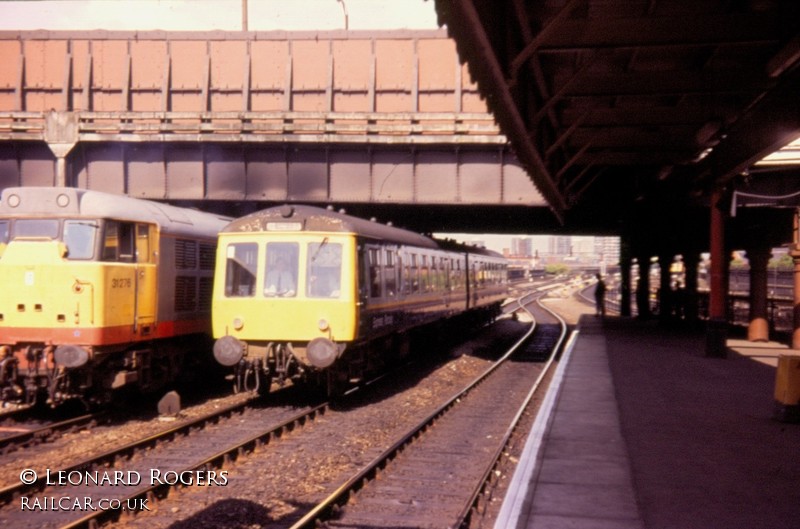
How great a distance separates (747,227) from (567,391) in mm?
14457

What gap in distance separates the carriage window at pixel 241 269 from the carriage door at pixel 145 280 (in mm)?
1288

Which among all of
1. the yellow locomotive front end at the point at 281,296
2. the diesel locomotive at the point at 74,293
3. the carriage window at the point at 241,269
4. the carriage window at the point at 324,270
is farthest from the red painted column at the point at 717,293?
the diesel locomotive at the point at 74,293

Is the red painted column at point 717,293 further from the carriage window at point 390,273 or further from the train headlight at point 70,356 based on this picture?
the train headlight at point 70,356

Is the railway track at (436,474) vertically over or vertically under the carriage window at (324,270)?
under

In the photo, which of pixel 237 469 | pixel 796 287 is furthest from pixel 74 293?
pixel 796 287

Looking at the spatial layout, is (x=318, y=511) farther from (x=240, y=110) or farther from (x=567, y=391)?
(x=240, y=110)

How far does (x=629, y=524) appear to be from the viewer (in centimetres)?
638

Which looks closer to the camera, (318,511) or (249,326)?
(318,511)

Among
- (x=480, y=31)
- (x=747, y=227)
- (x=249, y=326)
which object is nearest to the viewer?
(x=480, y=31)

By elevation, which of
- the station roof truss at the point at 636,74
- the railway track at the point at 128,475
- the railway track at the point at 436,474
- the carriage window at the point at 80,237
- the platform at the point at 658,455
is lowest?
the railway track at the point at 436,474

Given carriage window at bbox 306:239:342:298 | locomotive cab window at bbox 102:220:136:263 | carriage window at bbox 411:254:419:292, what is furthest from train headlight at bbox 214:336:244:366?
carriage window at bbox 411:254:419:292

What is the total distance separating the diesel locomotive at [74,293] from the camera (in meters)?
11.2

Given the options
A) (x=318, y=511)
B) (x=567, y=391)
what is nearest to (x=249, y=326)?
(x=567, y=391)

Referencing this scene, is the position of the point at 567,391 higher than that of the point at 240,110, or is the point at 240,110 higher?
the point at 240,110
